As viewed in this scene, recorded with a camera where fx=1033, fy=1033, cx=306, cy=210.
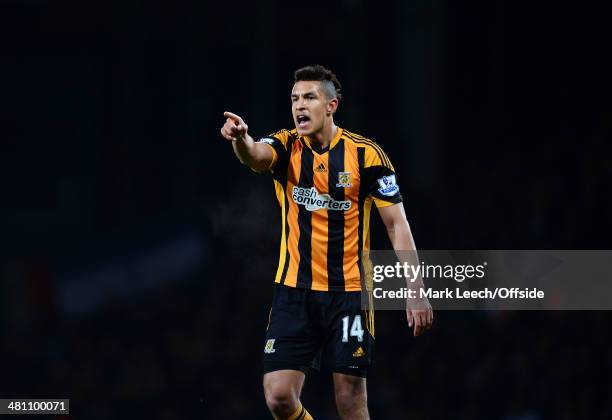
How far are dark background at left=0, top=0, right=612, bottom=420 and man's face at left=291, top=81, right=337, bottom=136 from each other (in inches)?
79.8

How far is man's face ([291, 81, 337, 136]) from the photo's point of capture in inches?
243

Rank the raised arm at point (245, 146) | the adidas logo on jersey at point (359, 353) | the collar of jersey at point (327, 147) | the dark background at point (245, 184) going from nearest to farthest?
the raised arm at point (245, 146), the adidas logo on jersey at point (359, 353), the collar of jersey at point (327, 147), the dark background at point (245, 184)

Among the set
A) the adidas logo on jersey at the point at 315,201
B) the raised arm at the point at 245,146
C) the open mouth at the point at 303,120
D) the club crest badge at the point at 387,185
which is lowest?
the adidas logo on jersey at the point at 315,201

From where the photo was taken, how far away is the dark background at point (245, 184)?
32.5 feet

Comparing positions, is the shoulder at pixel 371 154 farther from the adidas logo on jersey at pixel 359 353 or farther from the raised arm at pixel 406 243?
the adidas logo on jersey at pixel 359 353

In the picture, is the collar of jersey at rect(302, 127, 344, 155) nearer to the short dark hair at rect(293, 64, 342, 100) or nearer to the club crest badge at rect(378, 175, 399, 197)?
the short dark hair at rect(293, 64, 342, 100)

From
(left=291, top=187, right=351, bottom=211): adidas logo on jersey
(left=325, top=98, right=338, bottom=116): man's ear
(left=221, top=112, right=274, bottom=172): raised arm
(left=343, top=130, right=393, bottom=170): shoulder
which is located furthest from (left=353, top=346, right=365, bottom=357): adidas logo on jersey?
(left=325, top=98, right=338, bottom=116): man's ear

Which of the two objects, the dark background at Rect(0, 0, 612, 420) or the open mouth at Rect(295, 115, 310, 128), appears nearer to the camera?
the open mouth at Rect(295, 115, 310, 128)

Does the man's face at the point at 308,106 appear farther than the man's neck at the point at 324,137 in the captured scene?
No

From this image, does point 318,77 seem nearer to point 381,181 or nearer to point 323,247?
point 381,181

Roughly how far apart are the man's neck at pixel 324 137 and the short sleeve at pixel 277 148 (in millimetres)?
168

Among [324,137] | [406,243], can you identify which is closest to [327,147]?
[324,137]

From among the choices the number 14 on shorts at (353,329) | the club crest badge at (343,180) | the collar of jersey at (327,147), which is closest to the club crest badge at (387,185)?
the club crest badge at (343,180)

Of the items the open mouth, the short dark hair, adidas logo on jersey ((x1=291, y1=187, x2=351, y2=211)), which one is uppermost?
the short dark hair
